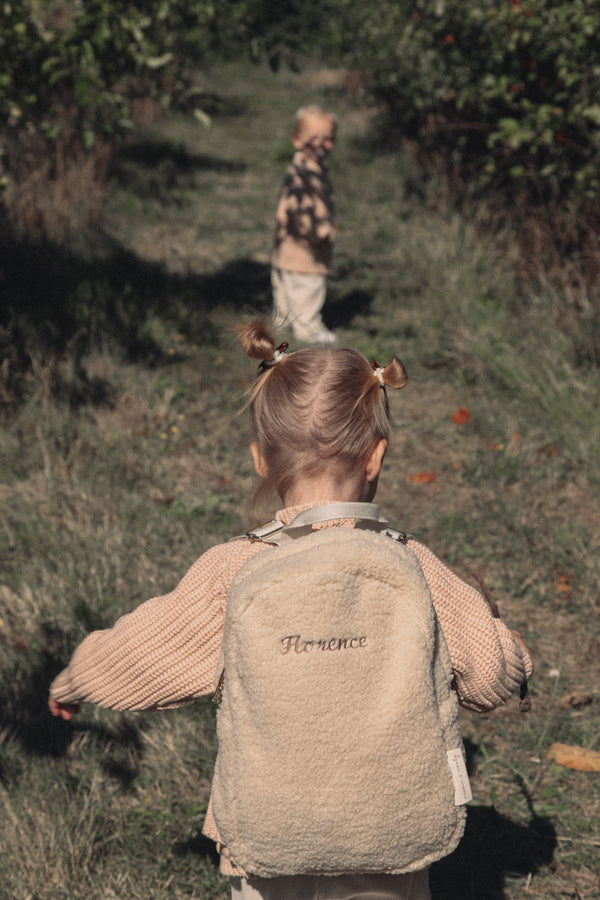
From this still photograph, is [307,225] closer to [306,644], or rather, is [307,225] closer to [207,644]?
[207,644]

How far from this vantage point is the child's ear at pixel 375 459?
1780 millimetres

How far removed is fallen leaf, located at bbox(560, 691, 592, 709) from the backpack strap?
6.61 ft

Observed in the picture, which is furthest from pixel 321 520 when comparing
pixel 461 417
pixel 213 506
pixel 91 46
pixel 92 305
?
pixel 92 305

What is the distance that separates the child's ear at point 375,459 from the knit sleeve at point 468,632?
0.52 feet

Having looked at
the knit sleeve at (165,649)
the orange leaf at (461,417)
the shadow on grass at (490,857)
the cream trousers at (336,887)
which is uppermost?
the knit sleeve at (165,649)

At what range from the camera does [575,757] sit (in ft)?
10.4

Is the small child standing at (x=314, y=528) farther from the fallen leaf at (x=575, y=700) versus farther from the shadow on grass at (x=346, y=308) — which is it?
the shadow on grass at (x=346, y=308)

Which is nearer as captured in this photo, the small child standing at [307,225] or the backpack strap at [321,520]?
the backpack strap at [321,520]

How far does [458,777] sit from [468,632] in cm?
28

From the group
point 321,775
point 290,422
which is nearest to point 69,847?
point 321,775

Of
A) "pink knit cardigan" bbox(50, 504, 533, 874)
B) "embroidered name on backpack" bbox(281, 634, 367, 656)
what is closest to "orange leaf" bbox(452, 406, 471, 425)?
"pink knit cardigan" bbox(50, 504, 533, 874)

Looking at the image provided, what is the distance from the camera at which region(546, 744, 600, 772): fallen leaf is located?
314cm

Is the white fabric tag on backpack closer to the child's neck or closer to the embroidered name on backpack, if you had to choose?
the embroidered name on backpack

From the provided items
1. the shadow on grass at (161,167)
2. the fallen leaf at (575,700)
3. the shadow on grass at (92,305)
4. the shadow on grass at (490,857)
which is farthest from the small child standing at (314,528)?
the shadow on grass at (161,167)
